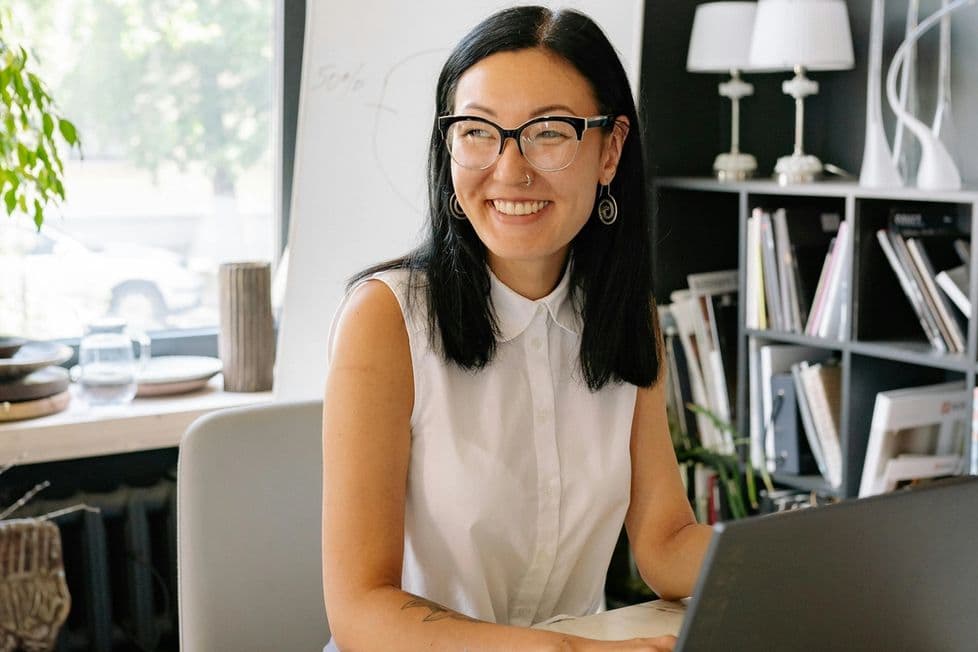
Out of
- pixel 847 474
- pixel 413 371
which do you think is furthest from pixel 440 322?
pixel 847 474

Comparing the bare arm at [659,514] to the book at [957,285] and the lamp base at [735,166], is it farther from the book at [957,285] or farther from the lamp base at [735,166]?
the lamp base at [735,166]

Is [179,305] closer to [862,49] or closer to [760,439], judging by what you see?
[760,439]

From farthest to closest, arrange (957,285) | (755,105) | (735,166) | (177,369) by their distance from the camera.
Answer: (755,105) < (735,166) < (177,369) < (957,285)

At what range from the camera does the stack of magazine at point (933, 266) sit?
2.36 metres

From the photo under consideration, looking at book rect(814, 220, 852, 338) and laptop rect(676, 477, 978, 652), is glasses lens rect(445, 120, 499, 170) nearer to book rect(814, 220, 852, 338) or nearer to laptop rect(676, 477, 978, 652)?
laptop rect(676, 477, 978, 652)

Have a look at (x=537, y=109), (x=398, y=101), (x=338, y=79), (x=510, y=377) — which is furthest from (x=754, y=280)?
(x=537, y=109)

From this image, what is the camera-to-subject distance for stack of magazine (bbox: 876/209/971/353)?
2.36 meters

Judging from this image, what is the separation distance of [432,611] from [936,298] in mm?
1488

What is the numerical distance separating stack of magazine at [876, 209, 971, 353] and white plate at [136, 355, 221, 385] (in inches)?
60.0

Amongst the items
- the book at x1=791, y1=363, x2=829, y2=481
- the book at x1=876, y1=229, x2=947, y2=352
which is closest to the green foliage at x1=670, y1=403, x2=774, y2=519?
the book at x1=791, y1=363, x2=829, y2=481

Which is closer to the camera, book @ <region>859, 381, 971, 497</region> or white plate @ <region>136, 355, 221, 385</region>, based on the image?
book @ <region>859, 381, 971, 497</region>

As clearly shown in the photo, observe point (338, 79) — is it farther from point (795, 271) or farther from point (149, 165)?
point (795, 271)

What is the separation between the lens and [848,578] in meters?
0.93

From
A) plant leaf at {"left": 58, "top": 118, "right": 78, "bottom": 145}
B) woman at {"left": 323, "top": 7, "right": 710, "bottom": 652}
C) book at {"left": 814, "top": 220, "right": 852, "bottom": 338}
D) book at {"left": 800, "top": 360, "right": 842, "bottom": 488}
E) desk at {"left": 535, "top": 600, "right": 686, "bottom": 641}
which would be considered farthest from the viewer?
book at {"left": 800, "top": 360, "right": 842, "bottom": 488}
